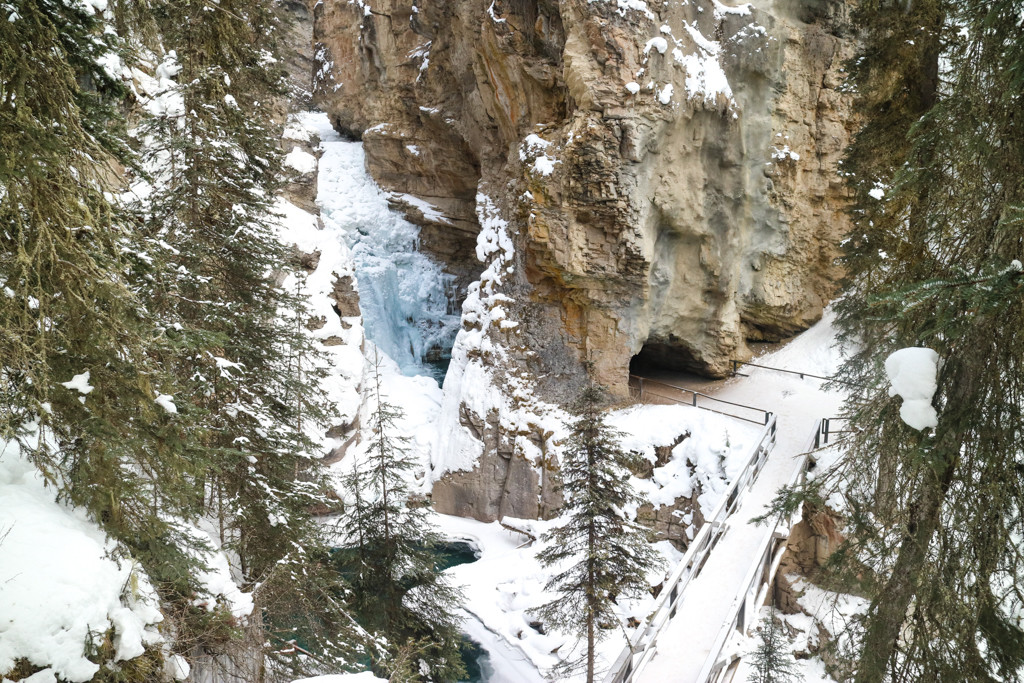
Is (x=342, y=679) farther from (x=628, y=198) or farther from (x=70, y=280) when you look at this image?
(x=628, y=198)

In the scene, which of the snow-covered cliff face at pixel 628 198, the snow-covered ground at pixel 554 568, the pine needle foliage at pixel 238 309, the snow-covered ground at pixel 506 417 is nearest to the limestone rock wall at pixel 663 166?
the snow-covered cliff face at pixel 628 198

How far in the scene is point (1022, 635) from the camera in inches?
125

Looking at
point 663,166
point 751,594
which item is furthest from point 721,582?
point 663,166

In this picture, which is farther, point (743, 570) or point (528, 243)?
point (528, 243)

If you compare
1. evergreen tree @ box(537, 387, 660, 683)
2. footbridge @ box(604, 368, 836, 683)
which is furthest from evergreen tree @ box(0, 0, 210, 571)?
evergreen tree @ box(537, 387, 660, 683)

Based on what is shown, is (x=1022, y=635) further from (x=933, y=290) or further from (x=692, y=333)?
(x=692, y=333)

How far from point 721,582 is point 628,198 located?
884cm

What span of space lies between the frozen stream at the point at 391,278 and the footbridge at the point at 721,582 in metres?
15.2

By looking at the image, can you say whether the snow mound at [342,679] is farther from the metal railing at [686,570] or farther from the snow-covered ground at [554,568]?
the snow-covered ground at [554,568]

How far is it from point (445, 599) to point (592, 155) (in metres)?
9.94

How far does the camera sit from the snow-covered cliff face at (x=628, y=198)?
47.4ft

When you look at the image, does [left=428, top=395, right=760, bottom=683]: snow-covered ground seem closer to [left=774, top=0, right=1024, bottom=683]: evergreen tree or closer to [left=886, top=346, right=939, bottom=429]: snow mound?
[left=774, top=0, right=1024, bottom=683]: evergreen tree

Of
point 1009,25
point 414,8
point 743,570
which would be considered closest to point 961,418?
point 1009,25

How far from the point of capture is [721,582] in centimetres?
917
